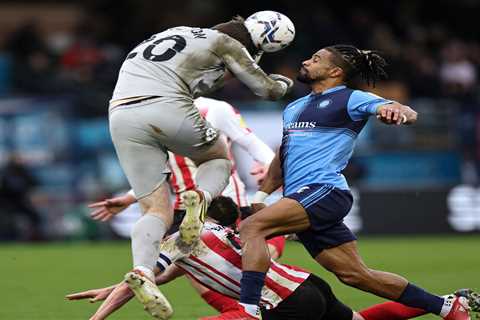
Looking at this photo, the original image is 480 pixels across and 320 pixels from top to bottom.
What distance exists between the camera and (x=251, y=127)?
20734 millimetres

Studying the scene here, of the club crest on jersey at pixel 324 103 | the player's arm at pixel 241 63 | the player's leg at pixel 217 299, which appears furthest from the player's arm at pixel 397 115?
the player's leg at pixel 217 299

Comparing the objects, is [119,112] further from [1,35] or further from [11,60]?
[1,35]

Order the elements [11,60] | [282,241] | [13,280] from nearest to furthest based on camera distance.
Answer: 1. [282,241]
2. [13,280]
3. [11,60]

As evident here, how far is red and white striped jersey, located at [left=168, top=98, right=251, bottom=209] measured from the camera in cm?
1026

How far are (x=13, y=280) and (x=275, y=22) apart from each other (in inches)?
241

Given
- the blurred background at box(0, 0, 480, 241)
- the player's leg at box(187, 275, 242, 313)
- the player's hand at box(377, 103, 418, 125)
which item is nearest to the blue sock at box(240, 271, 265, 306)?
the player's leg at box(187, 275, 242, 313)

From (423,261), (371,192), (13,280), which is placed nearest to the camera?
(13,280)

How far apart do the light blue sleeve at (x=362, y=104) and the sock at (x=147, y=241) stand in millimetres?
1528

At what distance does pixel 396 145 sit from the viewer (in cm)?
2112

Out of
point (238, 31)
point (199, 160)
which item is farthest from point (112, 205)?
point (238, 31)

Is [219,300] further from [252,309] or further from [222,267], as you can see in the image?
[252,309]

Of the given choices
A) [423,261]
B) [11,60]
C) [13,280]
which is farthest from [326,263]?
[11,60]

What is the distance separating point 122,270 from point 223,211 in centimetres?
583

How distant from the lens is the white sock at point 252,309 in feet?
26.1
